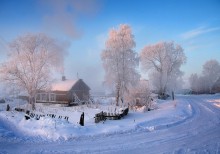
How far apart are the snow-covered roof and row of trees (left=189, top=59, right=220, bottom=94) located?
52665mm

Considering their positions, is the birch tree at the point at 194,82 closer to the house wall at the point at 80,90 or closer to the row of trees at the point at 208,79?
the row of trees at the point at 208,79

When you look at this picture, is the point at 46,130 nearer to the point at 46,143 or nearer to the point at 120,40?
the point at 46,143

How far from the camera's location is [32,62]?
110 feet

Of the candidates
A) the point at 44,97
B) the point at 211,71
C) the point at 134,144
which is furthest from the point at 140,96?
the point at 211,71

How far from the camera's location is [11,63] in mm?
31375

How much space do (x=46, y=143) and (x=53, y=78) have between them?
2350 cm

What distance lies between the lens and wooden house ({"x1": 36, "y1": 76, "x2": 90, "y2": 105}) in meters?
40.5

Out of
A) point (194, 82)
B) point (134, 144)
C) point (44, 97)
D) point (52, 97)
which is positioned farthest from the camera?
point (194, 82)

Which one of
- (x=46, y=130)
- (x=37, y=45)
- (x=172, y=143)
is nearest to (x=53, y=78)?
(x=37, y=45)

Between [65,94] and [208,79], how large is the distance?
6218cm

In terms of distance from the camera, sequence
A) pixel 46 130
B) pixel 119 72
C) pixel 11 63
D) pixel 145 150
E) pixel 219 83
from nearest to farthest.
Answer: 1. pixel 145 150
2. pixel 46 130
3. pixel 11 63
4. pixel 119 72
5. pixel 219 83

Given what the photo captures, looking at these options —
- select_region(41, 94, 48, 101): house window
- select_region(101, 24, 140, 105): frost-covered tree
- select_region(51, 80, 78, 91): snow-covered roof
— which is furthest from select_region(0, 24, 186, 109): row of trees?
select_region(41, 94, 48, 101): house window

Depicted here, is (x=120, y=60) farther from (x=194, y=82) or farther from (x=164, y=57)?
(x=194, y=82)

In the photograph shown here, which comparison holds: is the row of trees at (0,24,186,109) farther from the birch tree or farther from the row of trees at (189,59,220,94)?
the birch tree
